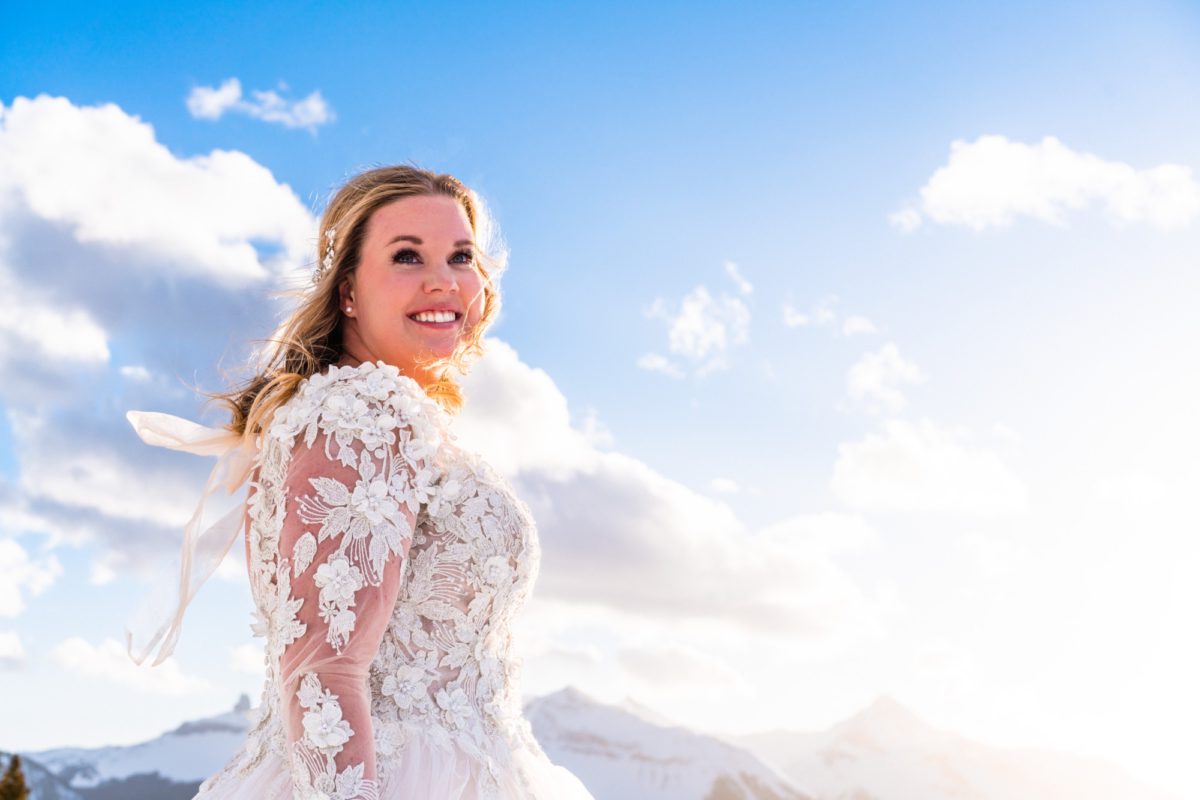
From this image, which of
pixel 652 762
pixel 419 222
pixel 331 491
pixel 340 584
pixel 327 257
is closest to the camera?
pixel 340 584

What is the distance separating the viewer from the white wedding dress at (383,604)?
3512mm

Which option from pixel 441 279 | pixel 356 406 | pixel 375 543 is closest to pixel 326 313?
pixel 441 279

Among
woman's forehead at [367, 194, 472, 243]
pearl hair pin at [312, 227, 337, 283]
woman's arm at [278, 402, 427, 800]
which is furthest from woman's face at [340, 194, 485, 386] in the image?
woman's arm at [278, 402, 427, 800]

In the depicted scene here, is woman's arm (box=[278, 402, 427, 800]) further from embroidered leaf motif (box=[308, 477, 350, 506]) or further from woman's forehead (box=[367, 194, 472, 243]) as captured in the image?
woman's forehead (box=[367, 194, 472, 243])

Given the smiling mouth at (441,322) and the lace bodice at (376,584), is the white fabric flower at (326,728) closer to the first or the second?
the lace bodice at (376,584)

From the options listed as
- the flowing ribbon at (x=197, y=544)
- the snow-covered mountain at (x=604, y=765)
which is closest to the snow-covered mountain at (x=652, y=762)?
the snow-covered mountain at (x=604, y=765)

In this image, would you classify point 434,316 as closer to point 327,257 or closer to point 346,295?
point 346,295

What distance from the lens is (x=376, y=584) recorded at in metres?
3.61

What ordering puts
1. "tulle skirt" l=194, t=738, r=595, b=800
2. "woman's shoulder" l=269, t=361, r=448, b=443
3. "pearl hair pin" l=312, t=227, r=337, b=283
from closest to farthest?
"tulle skirt" l=194, t=738, r=595, b=800 < "woman's shoulder" l=269, t=361, r=448, b=443 < "pearl hair pin" l=312, t=227, r=337, b=283

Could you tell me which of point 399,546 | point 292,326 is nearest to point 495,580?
point 399,546

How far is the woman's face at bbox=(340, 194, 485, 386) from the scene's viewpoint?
4.61m

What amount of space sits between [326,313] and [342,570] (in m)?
1.61

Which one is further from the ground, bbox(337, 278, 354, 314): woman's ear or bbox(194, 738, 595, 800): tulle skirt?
bbox(337, 278, 354, 314): woman's ear

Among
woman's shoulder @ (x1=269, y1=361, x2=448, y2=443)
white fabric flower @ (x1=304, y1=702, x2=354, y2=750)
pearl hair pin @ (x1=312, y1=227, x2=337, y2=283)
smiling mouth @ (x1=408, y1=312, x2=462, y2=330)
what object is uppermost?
pearl hair pin @ (x1=312, y1=227, x2=337, y2=283)
